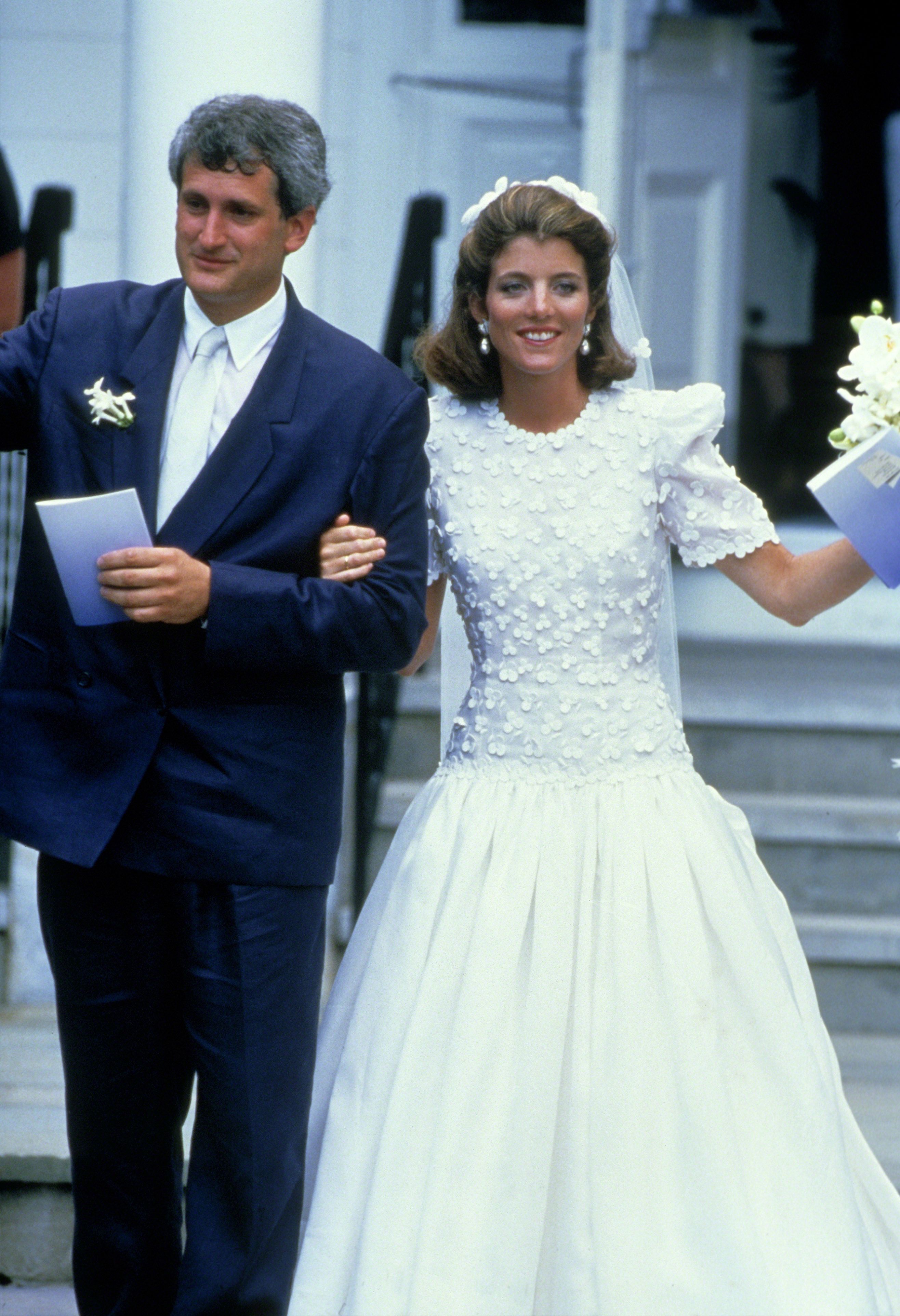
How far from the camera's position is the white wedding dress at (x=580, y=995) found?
2361 millimetres

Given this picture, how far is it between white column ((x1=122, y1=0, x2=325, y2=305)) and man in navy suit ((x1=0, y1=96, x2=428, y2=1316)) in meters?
1.40

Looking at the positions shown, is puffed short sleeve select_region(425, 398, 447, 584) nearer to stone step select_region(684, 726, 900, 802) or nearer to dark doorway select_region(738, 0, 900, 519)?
stone step select_region(684, 726, 900, 802)

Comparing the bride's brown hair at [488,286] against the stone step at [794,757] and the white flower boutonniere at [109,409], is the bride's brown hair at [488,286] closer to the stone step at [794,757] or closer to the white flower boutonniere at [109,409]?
the white flower boutonniere at [109,409]

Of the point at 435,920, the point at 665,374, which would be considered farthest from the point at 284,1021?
the point at 665,374

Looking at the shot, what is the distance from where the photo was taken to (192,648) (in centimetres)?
220

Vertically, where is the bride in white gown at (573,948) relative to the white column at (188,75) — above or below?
below

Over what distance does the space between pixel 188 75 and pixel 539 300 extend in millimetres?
1411

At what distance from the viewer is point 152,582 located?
2.05 meters

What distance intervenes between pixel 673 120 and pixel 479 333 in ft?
10.7

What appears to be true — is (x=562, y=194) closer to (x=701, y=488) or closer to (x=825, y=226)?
(x=701, y=488)

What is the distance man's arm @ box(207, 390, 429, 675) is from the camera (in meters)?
2.10

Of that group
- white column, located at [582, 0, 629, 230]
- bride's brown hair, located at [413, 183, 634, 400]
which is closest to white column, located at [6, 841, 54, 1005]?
bride's brown hair, located at [413, 183, 634, 400]

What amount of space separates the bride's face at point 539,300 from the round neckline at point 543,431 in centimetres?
12

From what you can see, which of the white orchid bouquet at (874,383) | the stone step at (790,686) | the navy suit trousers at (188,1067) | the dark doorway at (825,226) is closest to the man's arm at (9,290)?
the navy suit trousers at (188,1067)
